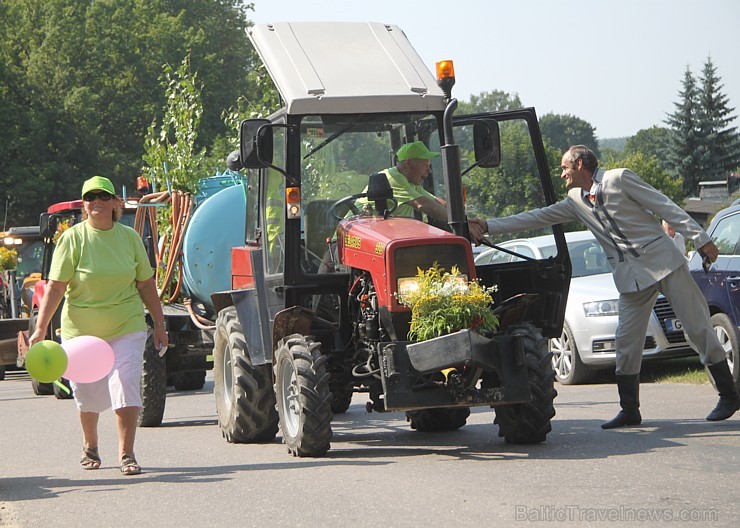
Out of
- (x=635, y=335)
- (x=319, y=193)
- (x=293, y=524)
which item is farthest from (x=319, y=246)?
(x=293, y=524)

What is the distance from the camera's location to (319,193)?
9461mm

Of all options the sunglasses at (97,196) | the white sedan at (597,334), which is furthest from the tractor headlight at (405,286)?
the white sedan at (597,334)

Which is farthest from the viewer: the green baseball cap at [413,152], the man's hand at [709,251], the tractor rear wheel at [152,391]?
the tractor rear wheel at [152,391]

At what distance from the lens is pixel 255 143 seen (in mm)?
8953

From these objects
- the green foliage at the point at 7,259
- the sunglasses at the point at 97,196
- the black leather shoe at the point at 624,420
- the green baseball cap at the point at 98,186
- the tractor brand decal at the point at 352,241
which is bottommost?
the black leather shoe at the point at 624,420

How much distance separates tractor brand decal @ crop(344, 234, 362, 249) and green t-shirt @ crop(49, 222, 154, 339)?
1519mm

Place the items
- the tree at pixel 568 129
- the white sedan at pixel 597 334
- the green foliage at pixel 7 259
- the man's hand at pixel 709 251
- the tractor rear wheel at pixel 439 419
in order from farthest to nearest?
the tree at pixel 568 129 < the green foliage at pixel 7 259 < the white sedan at pixel 597 334 < the tractor rear wheel at pixel 439 419 < the man's hand at pixel 709 251

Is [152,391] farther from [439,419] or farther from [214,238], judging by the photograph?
[439,419]

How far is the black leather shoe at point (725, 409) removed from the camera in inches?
383

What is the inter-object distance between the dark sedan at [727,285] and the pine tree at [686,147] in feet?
202

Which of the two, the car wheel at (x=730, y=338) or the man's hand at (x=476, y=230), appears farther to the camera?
the car wheel at (x=730, y=338)

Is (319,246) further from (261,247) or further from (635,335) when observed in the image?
(635,335)

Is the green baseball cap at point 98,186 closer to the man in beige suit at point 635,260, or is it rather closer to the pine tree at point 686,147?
the man in beige suit at point 635,260

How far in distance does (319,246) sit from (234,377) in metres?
1.34
